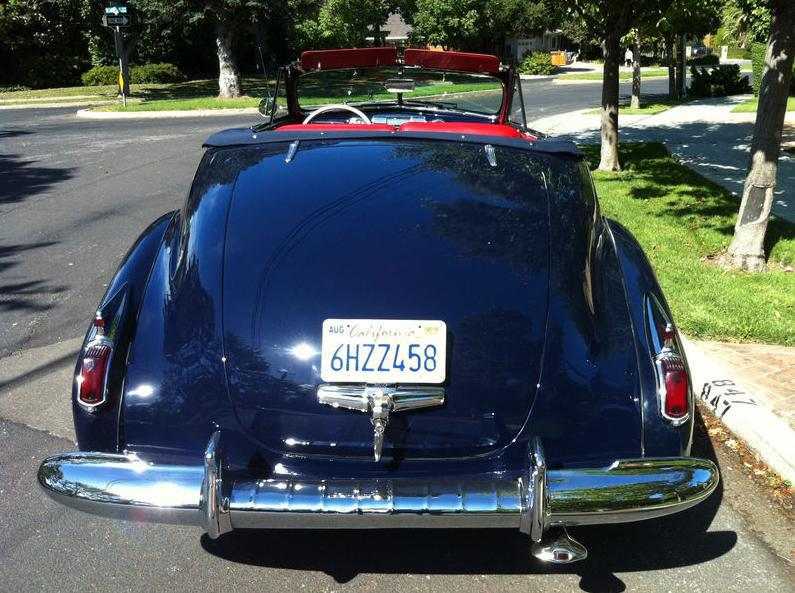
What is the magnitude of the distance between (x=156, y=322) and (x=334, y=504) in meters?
1.00

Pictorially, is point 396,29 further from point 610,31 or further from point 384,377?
point 384,377

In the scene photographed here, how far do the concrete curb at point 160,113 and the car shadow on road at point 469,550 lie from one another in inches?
781

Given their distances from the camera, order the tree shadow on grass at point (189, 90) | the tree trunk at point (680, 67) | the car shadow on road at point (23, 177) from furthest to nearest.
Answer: the tree shadow on grass at point (189, 90)
the tree trunk at point (680, 67)
the car shadow on road at point (23, 177)

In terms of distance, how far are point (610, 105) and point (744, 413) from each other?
7.33 metres

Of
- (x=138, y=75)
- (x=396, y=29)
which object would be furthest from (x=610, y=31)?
(x=396, y=29)

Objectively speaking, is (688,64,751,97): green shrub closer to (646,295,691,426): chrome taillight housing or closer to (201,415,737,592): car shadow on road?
(646,295,691,426): chrome taillight housing

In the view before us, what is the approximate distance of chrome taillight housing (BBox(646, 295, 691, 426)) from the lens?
8.30ft

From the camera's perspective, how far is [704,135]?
14.3 meters

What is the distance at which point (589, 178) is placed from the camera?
3373 mm

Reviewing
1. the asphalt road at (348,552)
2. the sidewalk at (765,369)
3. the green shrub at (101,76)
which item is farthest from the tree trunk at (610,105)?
the green shrub at (101,76)

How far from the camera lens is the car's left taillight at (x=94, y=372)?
255cm

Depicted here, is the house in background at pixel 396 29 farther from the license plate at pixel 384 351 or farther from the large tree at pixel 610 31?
the license plate at pixel 384 351

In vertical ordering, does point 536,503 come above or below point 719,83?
below

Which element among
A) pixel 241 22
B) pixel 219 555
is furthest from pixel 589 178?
pixel 241 22
